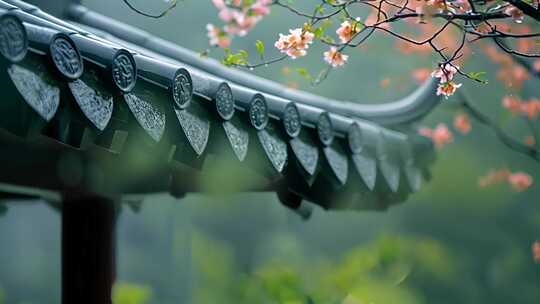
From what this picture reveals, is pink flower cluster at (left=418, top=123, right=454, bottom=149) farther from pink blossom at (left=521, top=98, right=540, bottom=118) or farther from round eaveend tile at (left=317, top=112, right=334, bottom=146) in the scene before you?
round eaveend tile at (left=317, top=112, right=334, bottom=146)

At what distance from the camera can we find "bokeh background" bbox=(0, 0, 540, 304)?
4918 mm

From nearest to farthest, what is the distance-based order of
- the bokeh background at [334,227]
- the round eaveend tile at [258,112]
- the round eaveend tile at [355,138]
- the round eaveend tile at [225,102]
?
the round eaveend tile at [225,102], the round eaveend tile at [258,112], the round eaveend tile at [355,138], the bokeh background at [334,227]

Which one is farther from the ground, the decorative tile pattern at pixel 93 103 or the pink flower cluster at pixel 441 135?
the decorative tile pattern at pixel 93 103

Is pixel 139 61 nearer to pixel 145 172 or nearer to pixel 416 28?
pixel 145 172

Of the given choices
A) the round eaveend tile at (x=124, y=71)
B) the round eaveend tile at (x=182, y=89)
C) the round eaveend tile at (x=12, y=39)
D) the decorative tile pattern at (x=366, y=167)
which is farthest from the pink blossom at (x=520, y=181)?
the round eaveend tile at (x=12, y=39)

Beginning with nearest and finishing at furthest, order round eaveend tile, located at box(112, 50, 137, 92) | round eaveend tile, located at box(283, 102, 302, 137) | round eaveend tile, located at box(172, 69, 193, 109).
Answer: round eaveend tile, located at box(112, 50, 137, 92), round eaveend tile, located at box(172, 69, 193, 109), round eaveend tile, located at box(283, 102, 302, 137)

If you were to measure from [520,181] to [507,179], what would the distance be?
0.26 metres

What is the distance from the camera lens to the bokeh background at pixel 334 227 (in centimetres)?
492

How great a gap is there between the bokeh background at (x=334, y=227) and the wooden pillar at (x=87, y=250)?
6.50ft

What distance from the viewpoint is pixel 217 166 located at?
6.72ft

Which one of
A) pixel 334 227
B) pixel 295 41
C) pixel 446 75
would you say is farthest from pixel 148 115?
pixel 334 227

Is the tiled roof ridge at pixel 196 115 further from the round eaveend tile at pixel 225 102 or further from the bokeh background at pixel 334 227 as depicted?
the bokeh background at pixel 334 227

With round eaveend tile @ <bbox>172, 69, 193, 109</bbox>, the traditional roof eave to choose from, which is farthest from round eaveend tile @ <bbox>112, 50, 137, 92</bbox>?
the traditional roof eave

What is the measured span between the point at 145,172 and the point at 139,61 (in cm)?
102
